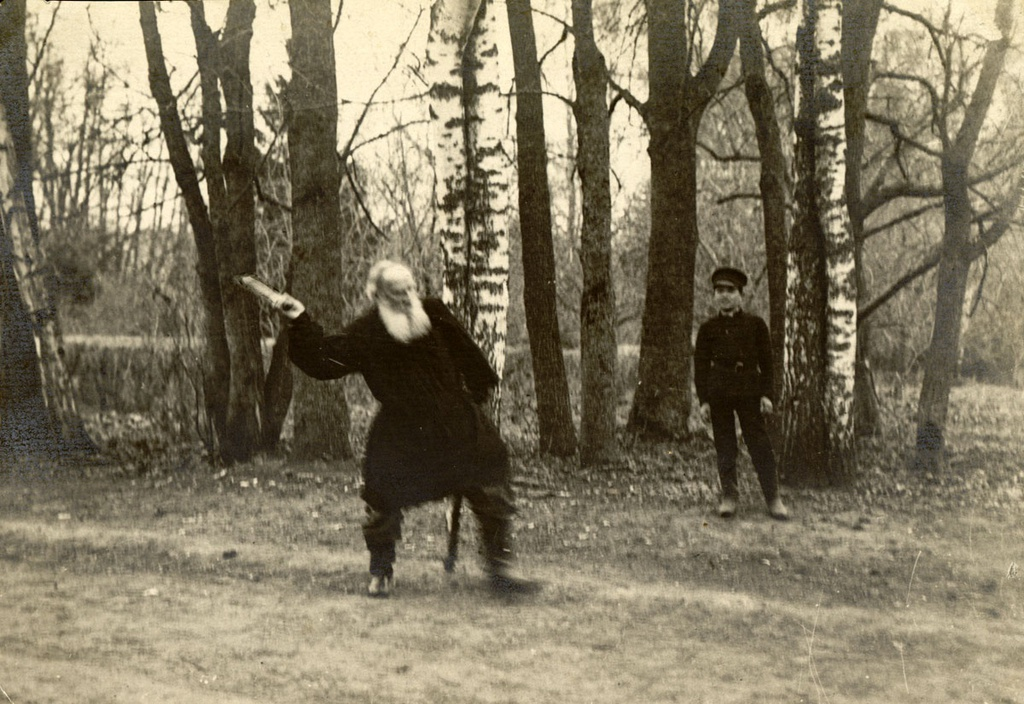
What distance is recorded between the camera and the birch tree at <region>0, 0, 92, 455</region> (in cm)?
450

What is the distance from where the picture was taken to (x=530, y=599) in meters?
4.38

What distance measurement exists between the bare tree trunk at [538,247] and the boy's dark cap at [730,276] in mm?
930

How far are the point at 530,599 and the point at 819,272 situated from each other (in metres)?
2.47

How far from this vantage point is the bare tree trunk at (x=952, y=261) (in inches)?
191

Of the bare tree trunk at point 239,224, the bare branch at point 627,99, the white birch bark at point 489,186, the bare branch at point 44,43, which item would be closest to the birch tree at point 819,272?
the bare branch at point 627,99

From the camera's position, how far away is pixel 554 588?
4398 mm

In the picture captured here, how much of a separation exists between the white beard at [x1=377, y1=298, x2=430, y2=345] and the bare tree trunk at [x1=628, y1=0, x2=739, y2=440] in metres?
1.52

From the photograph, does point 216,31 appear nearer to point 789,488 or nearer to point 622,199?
point 622,199

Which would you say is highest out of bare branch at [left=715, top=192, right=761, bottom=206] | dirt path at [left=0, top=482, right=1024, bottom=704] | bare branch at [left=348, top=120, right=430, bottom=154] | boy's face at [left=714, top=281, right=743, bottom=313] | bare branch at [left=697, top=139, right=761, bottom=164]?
bare branch at [left=697, top=139, right=761, bottom=164]

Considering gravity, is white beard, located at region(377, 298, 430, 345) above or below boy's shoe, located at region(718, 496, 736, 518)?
above

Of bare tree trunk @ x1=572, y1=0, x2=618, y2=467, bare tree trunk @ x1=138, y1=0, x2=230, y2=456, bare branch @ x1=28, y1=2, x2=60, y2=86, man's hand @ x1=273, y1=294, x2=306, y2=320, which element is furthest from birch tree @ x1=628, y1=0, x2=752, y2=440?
bare branch @ x1=28, y1=2, x2=60, y2=86

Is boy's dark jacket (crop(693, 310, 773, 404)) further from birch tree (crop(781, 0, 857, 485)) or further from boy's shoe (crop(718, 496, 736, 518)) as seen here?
boy's shoe (crop(718, 496, 736, 518))

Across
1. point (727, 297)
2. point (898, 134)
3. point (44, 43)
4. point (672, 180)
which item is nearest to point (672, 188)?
point (672, 180)

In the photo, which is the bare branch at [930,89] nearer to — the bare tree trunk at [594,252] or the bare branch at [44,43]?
the bare tree trunk at [594,252]
